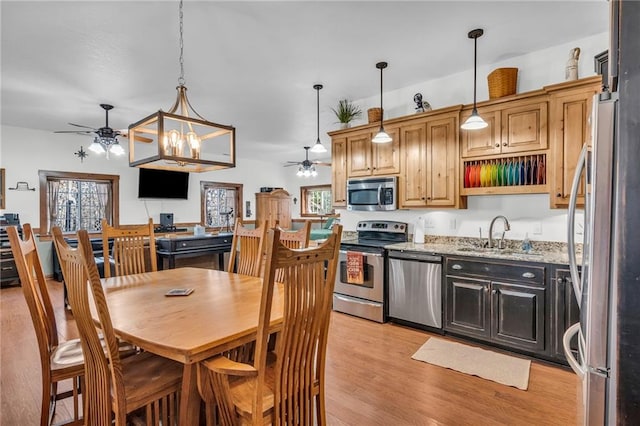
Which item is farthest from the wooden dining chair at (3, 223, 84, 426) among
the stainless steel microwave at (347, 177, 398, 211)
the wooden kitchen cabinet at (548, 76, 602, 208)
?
the wooden kitchen cabinet at (548, 76, 602, 208)

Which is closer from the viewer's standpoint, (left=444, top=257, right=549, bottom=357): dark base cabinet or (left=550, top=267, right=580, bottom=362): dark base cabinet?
(left=550, top=267, right=580, bottom=362): dark base cabinet

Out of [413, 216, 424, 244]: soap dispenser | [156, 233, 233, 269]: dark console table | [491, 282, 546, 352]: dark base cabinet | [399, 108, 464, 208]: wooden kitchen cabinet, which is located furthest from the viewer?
[156, 233, 233, 269]: dark console table

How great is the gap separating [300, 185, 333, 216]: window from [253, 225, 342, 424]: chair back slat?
30.3 feet

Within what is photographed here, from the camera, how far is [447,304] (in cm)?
330

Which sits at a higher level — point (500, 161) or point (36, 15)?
point (36, 15)

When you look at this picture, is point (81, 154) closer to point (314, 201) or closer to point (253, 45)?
point (253, 45)

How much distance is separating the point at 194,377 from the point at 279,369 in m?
0.41

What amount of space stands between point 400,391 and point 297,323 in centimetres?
145

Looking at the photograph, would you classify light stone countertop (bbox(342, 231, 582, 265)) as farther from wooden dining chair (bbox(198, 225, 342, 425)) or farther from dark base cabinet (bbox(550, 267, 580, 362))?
wooden dining chair (bbox(198, 225, 342, 425))

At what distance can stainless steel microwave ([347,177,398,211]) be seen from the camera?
4.04 meters

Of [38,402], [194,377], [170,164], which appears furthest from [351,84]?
[38,402]

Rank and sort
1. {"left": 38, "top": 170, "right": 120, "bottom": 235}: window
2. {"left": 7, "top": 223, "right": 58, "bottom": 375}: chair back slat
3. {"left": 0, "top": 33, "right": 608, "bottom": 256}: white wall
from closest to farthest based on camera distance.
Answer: {"left": 7, "top": 223, "right": 58, "bottom": 375}: chair back slat → {"left": 0, "top": 33, "right": 608, "bottom": 256}: white wall → {"left": 38, "top": 170, "right": 120, "bottom": 235}: window

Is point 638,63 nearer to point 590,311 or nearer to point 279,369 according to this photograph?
point 590,311

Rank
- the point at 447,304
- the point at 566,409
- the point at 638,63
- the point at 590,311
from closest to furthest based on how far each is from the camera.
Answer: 1. the point at 638,63
2. the point at 590,311
3. the point at 566,409
4. the point at 447,304
